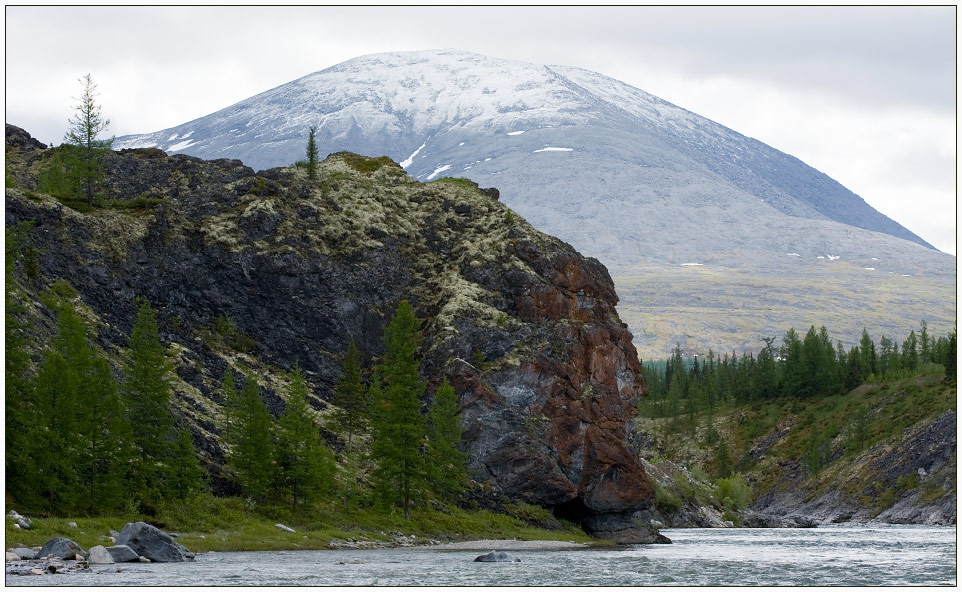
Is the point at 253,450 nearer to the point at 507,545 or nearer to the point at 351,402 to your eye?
the point at 507,545

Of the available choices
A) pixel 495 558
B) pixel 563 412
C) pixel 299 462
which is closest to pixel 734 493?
pixel 563 412

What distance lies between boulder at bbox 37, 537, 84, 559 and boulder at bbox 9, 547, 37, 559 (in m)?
0.44

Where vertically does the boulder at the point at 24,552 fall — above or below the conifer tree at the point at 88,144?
below

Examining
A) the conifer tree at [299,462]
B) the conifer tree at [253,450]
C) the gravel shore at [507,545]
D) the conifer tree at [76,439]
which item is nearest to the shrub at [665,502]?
the gravel shore at [507,545]

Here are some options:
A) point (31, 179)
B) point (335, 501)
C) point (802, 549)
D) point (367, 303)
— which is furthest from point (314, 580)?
point (31, 179)

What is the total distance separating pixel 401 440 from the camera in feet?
346

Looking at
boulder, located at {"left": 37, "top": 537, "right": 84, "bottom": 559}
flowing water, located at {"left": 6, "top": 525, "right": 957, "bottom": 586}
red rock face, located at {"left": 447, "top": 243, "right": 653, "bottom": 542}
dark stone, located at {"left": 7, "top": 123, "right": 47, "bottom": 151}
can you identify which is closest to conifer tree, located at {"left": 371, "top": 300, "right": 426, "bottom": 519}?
red rock face, located at {"left": 447, "top": 243, "right": 653, "bottom": 542}

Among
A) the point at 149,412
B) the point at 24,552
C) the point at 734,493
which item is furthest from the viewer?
the point at 734,493

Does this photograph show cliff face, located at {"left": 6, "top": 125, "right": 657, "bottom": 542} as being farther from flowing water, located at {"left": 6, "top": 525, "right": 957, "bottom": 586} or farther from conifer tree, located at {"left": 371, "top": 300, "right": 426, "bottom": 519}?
flowing water, located at {"left": 6, "top": 525, "right": 957, "bottom": 586}

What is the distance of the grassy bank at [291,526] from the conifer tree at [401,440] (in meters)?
2.68

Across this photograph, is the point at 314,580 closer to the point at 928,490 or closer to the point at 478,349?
the point at 478,349

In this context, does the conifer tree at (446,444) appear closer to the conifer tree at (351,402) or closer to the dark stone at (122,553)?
the conifer tree at (351,402)

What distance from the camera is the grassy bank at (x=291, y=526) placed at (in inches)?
2741

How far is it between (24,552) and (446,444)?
56251mm
